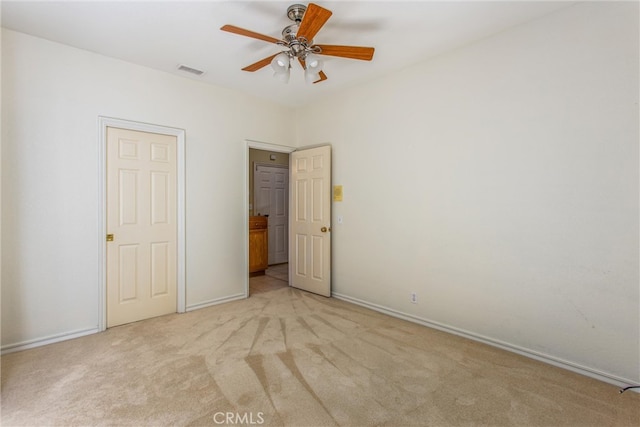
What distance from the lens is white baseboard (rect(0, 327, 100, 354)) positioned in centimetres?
264

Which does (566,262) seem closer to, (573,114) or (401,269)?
(573,114)

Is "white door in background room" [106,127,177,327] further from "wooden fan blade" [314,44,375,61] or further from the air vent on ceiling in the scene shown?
"wooden fan blade" [314,44,375,61]

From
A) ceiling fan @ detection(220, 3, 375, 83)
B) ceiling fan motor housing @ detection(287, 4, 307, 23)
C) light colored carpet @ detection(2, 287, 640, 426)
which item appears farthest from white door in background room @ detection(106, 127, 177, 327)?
ceiling fan motor housing @ detection(287, 4, 307, 23)

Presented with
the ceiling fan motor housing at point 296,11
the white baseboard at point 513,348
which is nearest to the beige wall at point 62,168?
the ceiling fan motor housing at point 296,11

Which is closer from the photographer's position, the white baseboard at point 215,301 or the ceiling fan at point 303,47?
the ceiling fan at point 303,47

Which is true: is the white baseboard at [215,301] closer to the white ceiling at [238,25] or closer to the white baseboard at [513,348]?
the white baseboard at [513,348]

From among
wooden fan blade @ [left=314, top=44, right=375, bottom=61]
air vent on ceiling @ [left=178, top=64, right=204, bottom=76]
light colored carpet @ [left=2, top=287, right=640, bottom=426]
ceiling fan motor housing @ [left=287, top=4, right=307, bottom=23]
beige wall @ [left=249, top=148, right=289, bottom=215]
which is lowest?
light colored carpet @ [left=2, top=287, right=640, bottom=426]

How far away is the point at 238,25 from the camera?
2.62m

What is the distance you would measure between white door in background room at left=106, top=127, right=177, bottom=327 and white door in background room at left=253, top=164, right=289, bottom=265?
9.50ft

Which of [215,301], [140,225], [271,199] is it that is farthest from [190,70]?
[271,199]

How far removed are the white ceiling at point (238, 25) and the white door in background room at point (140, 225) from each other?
89cm

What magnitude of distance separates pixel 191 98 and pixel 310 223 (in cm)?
223

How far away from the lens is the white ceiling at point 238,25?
2.36 meters

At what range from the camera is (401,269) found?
3.47 meters
